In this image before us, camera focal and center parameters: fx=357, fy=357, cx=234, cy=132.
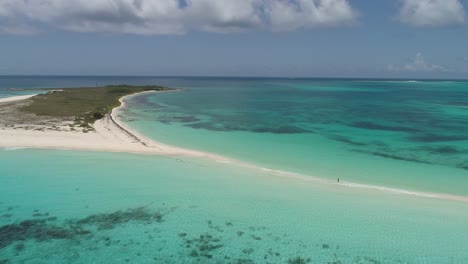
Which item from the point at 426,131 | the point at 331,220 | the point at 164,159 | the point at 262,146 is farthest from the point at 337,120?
the point at 331,220

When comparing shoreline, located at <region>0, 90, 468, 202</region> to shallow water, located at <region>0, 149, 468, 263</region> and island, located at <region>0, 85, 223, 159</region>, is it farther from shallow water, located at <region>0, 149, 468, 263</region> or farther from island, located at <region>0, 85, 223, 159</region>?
shallow water, located at <region>0, 149, 468, 263</region>

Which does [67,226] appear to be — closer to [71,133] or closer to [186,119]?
[71,133]

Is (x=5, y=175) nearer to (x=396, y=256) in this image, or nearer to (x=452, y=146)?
(x=396, y=256)


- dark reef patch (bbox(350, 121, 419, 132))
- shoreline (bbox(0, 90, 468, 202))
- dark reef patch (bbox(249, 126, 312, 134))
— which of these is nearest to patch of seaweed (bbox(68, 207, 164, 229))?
shoreline (bbox(0, 90, 468, 202))

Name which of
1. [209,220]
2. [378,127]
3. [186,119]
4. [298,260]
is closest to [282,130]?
[378,127]

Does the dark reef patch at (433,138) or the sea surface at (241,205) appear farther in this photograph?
the dark reef patch at (433,138)

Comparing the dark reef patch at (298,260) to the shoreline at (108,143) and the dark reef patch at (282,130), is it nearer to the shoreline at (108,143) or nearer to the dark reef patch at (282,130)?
the shoreline at (108,143)

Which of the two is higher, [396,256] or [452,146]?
[452,146]

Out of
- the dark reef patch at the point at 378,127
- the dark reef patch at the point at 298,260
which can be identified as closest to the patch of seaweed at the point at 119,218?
the dark reef patch at the point at 298,260
